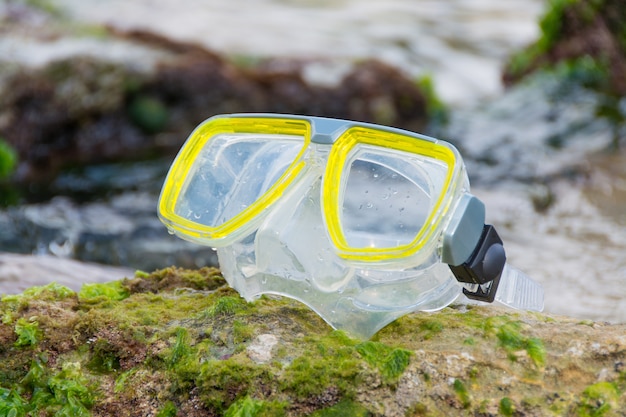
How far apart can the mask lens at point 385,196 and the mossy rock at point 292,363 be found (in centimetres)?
28

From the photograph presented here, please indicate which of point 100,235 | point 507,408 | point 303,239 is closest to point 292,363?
point 303,239

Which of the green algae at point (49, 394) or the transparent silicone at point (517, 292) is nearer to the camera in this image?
the green algae at point (49, 394)

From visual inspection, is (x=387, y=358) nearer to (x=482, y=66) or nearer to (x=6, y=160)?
(x=6, y=160)

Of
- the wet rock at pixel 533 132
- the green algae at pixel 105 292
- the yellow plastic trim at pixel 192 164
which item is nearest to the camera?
the yellow plastic trim at pixel 192 164

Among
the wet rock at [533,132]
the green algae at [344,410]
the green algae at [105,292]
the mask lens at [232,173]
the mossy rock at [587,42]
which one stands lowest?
the wet rock at [533,132]

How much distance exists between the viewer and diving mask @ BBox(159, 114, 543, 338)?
7.14ft

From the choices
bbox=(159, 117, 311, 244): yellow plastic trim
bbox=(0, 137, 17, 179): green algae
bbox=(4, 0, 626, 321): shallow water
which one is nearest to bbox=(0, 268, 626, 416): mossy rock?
bbox=(159, 117, 311, 244): yellow plastic trim

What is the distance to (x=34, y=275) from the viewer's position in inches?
130

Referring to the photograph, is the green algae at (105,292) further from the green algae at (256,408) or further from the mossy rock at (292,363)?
the green algae at (256,408)

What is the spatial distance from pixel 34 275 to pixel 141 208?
3.44 meters

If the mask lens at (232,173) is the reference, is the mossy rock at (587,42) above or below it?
below

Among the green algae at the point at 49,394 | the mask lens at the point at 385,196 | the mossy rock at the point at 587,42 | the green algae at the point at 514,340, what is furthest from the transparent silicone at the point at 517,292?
the mossy rock at the point at 587,42

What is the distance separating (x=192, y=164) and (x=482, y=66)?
11.5 metres

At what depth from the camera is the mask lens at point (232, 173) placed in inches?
96.4
